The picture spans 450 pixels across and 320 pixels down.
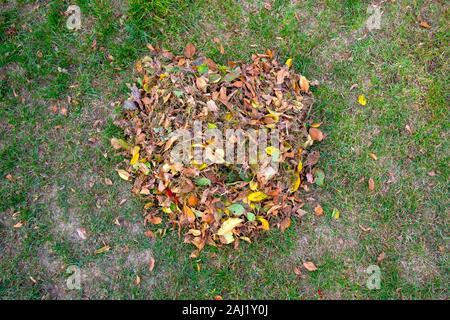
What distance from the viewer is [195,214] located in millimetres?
3133

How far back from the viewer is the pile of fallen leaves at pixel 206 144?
309cm

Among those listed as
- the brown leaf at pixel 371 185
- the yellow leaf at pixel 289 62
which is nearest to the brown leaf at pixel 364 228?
the brown leaf at pixel 371 185

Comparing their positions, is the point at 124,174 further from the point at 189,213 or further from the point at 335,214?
the point at 335,214

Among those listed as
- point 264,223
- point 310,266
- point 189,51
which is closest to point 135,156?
point 189,51

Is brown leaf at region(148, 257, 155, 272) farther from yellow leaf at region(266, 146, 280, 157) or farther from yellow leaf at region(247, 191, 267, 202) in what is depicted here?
yellow leaf at region(266, 146, 280, 157)

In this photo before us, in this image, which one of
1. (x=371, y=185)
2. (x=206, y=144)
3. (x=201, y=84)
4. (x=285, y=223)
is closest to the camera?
(x=206, y=144)

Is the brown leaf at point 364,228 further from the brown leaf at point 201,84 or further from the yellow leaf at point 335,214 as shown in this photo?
the brown leaf at point 201,84

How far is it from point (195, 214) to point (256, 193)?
1.53 ft

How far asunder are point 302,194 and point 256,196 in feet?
1.53

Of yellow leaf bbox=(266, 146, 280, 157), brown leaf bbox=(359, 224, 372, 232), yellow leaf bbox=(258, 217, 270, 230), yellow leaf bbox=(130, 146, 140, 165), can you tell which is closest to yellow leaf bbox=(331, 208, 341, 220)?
brown leaf bbox=(359, 224, 372, 232)

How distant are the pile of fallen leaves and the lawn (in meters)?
0.14

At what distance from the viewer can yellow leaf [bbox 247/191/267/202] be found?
308 centimetres

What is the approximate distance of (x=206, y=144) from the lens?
3031mm

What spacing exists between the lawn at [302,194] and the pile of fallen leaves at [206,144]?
0.14 m
